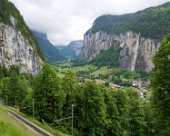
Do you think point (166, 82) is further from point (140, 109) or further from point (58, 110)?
point (140, 109)

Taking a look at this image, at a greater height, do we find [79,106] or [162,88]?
[162,88]

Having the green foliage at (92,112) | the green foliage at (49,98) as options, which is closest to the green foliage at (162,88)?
the green foliage at (92,112)

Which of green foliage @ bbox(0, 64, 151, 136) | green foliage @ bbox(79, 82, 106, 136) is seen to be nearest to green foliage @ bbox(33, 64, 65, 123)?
green foliage @ bbox(0, 64, 151, 136)

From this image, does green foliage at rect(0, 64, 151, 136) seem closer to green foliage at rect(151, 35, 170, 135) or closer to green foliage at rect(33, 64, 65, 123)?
green foliage at rect(33, 64, 65, 123)

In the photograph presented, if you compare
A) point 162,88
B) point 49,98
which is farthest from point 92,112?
point 162,88

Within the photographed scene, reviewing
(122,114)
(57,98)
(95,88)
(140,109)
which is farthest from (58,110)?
(140,109)

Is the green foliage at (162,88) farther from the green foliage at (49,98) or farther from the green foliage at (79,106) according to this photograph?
the green foliage at (49,98)

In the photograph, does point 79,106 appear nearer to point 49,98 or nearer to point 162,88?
point 49,98

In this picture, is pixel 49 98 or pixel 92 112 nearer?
pixel 49 98

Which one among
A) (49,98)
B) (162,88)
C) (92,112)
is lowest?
(92,112)

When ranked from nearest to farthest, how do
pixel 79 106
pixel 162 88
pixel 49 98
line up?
1. pixel 162 88
2. pixel 49 98
3. pixel 79 106

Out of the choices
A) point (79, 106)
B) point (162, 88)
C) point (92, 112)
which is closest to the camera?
point (162, 88)
